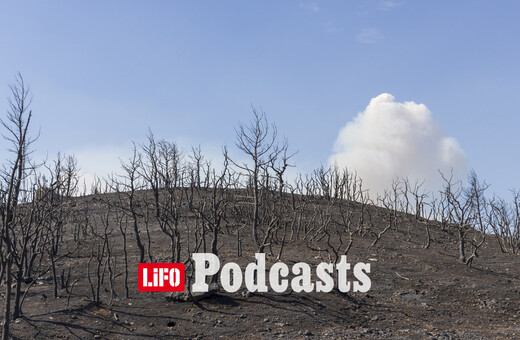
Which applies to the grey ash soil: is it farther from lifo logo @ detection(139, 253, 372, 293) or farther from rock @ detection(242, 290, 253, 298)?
lifo logo @ detection(139, 253, 372, 293)

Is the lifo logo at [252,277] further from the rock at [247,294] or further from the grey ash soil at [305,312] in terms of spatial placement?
the grey ash soil at [305,312]

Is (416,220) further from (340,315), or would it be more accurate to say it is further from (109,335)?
(109,335)

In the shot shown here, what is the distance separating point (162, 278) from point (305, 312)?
4.17m

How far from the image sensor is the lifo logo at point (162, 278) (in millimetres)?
12688

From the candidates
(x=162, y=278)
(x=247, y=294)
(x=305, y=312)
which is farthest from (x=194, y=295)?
(x=305, y=312)

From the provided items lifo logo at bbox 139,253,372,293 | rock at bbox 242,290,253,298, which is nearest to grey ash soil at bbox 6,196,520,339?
rock at bbox 242,290,253,298

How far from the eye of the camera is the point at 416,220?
31625 millimetres

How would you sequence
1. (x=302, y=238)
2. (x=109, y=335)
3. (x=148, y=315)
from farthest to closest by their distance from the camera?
1. (x=302, y=238)
2. (x=148, y=315)
3. (x=109, y=335)

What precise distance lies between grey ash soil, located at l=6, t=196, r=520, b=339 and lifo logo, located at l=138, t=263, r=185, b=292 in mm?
361

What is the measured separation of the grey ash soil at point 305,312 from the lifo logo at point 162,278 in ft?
1.19

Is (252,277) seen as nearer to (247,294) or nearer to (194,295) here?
(247,294)

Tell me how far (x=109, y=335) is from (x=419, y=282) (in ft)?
29.2

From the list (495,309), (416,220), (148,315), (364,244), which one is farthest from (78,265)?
(416,220)

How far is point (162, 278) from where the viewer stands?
13.1 meters
